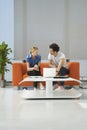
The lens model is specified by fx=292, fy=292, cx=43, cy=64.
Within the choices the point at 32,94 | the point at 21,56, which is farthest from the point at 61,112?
the point at 21,56

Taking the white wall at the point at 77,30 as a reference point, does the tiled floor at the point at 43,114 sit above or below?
below

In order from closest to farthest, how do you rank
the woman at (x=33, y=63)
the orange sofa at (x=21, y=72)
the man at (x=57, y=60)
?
the man at (x=57, y=60)
the woman at (x=33, y=63)
the orange sofa at (x=21, y=72)

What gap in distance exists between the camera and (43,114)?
4008 mm

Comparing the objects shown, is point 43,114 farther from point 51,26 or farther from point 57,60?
point 51,26

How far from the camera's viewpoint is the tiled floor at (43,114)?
3.26 meters

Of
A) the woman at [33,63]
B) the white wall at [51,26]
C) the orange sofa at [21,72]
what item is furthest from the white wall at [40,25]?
the woman at [33,63]

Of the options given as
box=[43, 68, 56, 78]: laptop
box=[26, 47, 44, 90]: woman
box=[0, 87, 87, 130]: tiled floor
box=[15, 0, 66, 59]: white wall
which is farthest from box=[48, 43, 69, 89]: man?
box=[15, 0, 66, 59]: white wall

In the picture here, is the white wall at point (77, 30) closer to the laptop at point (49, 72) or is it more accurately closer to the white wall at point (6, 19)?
the white wall at point (6, 19)

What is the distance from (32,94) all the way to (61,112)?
1691mm

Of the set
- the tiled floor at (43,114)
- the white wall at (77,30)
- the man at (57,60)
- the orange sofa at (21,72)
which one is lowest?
the tiled floor at (43,114)

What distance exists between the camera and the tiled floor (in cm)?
326

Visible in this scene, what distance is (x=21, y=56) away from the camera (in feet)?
30.0

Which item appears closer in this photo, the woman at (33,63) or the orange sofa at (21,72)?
the woman at (33,63)

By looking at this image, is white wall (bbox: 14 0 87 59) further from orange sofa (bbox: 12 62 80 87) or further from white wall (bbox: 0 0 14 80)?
orange sofa (bbox: 12 62 80 87)
